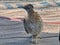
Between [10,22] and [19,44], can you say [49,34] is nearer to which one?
[19,44]

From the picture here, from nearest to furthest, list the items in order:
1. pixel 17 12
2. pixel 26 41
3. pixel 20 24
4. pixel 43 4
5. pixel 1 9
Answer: pixel 26 41, pixel 20 24, pixel 17 12, pixel 1 9, pixel 43 4

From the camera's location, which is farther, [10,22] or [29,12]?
[10,22]

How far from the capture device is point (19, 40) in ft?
5.11

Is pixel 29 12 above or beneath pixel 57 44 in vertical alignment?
above

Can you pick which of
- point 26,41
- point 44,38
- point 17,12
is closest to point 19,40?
point 26,41

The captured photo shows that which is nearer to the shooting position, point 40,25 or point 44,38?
point 40,25

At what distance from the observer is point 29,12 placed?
1470 mm

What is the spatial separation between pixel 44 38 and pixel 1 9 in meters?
1.90

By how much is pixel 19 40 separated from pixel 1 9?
190cm

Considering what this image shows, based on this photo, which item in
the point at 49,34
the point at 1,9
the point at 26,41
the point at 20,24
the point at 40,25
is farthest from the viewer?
the point at 1,9

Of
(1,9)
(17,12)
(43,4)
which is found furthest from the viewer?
(43,4)

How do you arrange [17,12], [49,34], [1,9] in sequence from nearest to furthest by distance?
1. [49,34]
2. [17,12]
3. [1,9]

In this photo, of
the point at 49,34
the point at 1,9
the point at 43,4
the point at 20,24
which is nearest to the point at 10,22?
the point at 20,24

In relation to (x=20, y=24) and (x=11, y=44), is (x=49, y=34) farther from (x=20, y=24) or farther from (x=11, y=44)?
(x=20, y=24)
